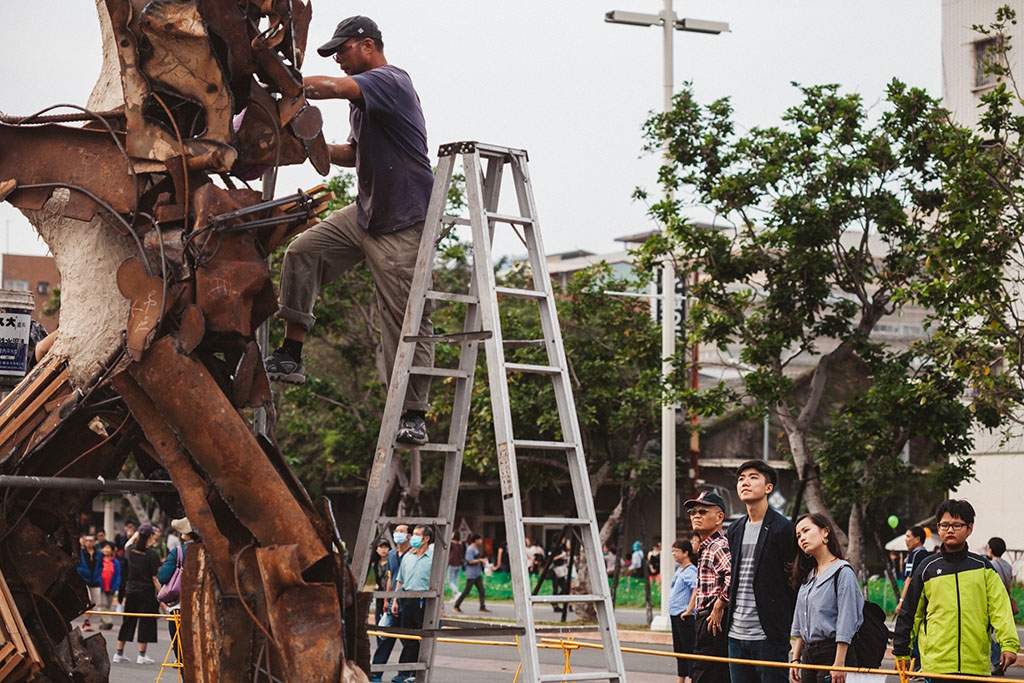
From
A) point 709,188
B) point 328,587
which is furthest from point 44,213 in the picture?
point 709,188

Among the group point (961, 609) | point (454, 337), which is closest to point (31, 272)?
point (961, 609)

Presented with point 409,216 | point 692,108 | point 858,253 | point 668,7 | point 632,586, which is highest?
point 668,7

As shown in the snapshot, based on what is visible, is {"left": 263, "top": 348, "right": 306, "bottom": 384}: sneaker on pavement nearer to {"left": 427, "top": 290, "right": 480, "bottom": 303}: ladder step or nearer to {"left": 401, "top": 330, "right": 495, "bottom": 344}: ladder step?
{"left": 401, "top": 330, "right": 495, "bottom": 344}: ladder step

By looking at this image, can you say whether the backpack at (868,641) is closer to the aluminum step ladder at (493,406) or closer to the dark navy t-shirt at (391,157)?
the aluminum step ladder at (493,406)

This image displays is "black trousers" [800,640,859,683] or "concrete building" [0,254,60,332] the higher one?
"concrete building" [0,254,60,332]

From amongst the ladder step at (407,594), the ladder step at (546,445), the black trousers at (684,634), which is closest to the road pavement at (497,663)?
the black trousers at (684,634)

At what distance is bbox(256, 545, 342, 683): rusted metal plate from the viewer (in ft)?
19.4

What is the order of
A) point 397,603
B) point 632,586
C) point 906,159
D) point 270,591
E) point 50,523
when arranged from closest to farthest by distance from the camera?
point 270,591
point 50,523
point 397,603
point 906,159
point 632,586

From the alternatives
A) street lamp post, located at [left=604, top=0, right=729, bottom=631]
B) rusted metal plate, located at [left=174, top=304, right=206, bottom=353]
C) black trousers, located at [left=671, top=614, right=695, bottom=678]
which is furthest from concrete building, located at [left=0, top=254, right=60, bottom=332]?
rusted metal plate, located at [left=174, top=304, right=206, bottom=353]

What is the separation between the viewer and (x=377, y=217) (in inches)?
309

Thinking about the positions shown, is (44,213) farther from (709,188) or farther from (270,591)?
(709,188)

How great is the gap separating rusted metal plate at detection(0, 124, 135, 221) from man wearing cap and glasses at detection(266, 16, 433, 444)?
145 cm

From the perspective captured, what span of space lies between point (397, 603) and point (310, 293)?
9.27 metres

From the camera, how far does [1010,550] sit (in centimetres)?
3469
